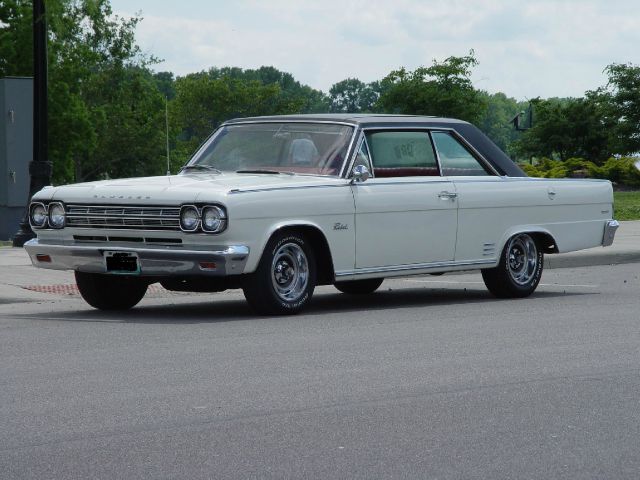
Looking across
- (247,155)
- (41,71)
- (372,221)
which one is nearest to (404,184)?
(372,221)

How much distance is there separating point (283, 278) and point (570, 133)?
193ft

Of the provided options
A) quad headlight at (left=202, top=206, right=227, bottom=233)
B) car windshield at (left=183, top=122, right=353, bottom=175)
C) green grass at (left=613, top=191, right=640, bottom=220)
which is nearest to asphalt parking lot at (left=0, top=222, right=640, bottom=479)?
quad headlight at (left=202, top=206, right=227, bottom=233)

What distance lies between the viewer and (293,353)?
9.00m

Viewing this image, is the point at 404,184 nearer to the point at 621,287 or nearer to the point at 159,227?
the point at 159,227

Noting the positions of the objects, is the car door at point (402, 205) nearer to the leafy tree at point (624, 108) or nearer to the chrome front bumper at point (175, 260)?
the chrome front bumper at point (175, 260)

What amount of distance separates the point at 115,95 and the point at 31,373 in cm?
8697

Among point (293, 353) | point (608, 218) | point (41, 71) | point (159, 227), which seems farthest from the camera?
point (41, 71)

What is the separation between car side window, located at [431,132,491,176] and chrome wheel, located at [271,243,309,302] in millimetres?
2120

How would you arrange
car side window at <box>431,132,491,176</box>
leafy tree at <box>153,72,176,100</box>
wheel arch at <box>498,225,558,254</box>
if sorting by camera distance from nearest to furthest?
car side window at <box>431,132,491,176</box>
wheel arch at <box>498,225,558,254</box>
leafy tree at <box>153,72,176,100</box>

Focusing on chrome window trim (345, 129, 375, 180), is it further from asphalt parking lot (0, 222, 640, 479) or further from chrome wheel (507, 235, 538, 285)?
chrome wheel (507, 235, 538, 285)

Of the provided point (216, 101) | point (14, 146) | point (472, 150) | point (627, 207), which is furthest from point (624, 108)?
point (216, 101)

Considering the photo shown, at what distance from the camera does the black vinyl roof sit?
12.4 m

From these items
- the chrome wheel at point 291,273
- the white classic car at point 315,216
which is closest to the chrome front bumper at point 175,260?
the white classic car at point 315,216

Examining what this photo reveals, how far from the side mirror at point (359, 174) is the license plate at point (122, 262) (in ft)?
6.68
